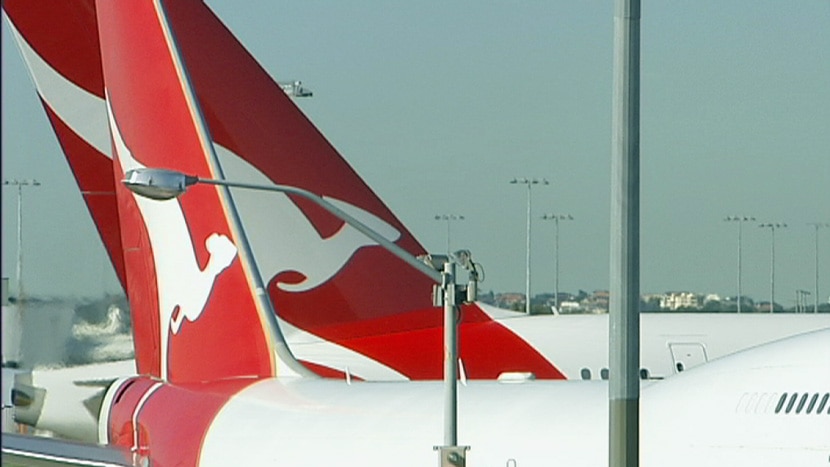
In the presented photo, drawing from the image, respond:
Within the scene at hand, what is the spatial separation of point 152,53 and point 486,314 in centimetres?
972

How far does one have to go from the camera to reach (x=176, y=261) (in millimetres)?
27031

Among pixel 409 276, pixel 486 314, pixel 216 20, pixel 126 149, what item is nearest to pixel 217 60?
pixel 216 20

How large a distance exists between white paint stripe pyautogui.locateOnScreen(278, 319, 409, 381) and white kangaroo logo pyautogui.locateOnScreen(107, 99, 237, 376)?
8.37ft

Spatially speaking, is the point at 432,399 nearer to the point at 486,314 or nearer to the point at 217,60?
the point at 217,60

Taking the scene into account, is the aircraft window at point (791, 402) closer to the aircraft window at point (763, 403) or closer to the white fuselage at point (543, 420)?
the white fuselage at point (543, 420)

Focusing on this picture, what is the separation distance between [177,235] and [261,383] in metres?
3.29

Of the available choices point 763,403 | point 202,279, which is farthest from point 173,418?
point 763,403

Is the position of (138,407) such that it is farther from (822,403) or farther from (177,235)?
(822,403)

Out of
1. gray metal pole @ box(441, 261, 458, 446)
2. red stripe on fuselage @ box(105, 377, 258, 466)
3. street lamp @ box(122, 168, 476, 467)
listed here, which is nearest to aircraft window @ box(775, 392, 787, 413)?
street lamp @ box(122, 168, 476, 467)

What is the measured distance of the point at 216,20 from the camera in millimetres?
30266

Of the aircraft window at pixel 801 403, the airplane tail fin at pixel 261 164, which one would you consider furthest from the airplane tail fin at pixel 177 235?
the aircraft window at pixel 801 403

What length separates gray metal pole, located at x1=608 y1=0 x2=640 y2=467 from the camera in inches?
384

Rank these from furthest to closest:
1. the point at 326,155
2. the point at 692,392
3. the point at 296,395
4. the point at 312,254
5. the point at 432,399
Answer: the point at 326,155 < the point at 312,254 < the point at 296,395 < the point at 432,399 < the point at 692,392

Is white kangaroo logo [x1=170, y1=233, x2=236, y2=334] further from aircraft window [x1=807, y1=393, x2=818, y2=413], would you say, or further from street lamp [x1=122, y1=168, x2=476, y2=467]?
aircraft window [x1=807, y1=393, x2=818, y2=413]
